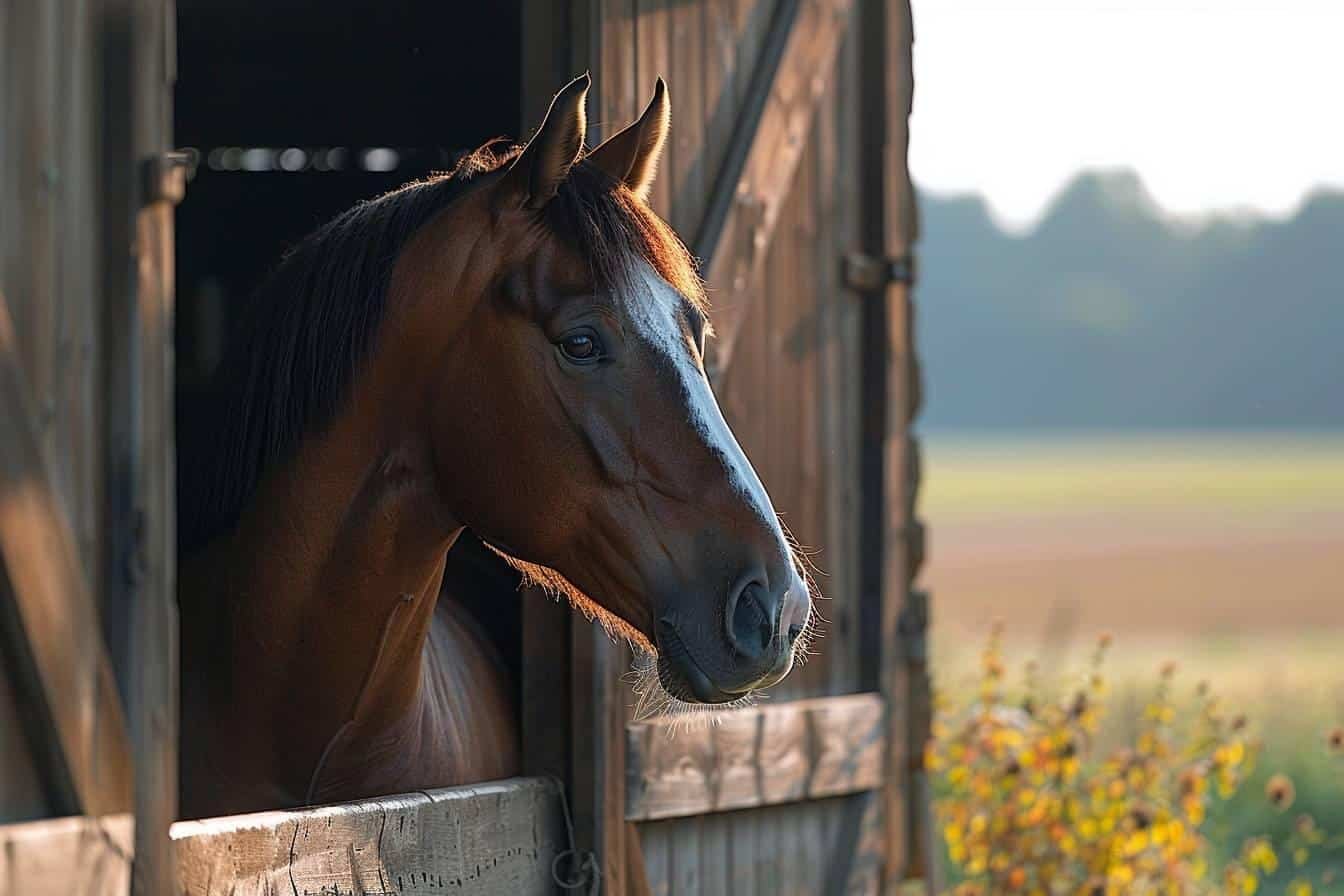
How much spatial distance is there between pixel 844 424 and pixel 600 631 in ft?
4.13

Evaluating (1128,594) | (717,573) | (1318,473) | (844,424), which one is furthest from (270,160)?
(1318,473)

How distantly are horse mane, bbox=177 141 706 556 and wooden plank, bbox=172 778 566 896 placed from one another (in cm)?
64

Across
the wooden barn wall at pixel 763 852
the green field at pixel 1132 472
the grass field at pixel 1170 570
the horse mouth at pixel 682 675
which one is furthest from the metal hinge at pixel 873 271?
the green field at pixel 1132 472

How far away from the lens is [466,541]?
477cm

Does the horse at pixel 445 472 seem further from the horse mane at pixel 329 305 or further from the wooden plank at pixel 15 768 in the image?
the wooden plank at pixel 15 768

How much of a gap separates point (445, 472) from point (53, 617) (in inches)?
33.0

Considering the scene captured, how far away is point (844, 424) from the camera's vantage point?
481 centimetres

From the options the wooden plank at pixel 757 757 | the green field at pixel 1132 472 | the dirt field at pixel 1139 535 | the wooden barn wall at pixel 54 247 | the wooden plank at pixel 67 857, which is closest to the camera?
the wooden plank at pixel 67 857

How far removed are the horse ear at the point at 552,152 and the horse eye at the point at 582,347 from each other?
0.87ft

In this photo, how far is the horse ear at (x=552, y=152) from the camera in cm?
299

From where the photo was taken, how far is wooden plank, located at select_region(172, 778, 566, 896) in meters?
2.89

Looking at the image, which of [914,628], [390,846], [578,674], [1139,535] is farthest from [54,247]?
[1139,535]

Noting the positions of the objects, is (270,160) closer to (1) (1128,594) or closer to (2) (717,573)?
(2) (717,573)

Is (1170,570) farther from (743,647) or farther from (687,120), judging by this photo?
(743,647)
